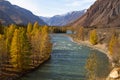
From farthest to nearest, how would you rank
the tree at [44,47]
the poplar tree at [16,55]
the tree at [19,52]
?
1. the tree at [44,47]
2. the tree at [19,52]
3. the poplar tree at [16,55]

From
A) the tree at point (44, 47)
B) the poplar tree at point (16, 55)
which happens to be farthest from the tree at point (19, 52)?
the tree at point (44, 47)

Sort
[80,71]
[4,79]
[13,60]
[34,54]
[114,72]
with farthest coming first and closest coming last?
1. [34,54]
2. [80,71]
3. [13,60]
4. [4,79]
5. [114,72]

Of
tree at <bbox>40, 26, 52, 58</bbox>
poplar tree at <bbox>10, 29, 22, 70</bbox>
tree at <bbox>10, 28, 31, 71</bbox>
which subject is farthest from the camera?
tree at <bbox>40, 26, 52, 58</bbox>

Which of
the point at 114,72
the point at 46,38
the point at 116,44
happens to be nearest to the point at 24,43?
the point at 46,38

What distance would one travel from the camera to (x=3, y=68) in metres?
88.4

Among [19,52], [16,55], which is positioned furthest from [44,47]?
[16,55]

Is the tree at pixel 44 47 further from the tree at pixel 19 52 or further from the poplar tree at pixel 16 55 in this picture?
the poplar tree at pixel 16 55

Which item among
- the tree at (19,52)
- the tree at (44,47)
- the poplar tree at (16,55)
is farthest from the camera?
the tree at (44,47)

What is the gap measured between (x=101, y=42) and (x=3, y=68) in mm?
107709

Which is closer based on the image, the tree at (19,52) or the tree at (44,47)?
the tree at (19,52)

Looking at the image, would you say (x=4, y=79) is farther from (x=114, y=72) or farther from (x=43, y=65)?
(x=114, y=72)

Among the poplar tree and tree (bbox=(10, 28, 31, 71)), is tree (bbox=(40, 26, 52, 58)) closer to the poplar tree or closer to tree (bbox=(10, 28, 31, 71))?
tree (bbox=(10, 28, 31, 71))

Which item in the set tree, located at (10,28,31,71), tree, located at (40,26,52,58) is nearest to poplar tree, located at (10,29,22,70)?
tree, located at (10,28,31,71)

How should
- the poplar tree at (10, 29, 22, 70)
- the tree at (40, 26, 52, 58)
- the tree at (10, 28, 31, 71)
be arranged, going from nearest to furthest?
the poplar tree at (10, 29, 22, 70), the tree at (10, 28, 31, 71), the tree at (40, 26, 52, 58)
